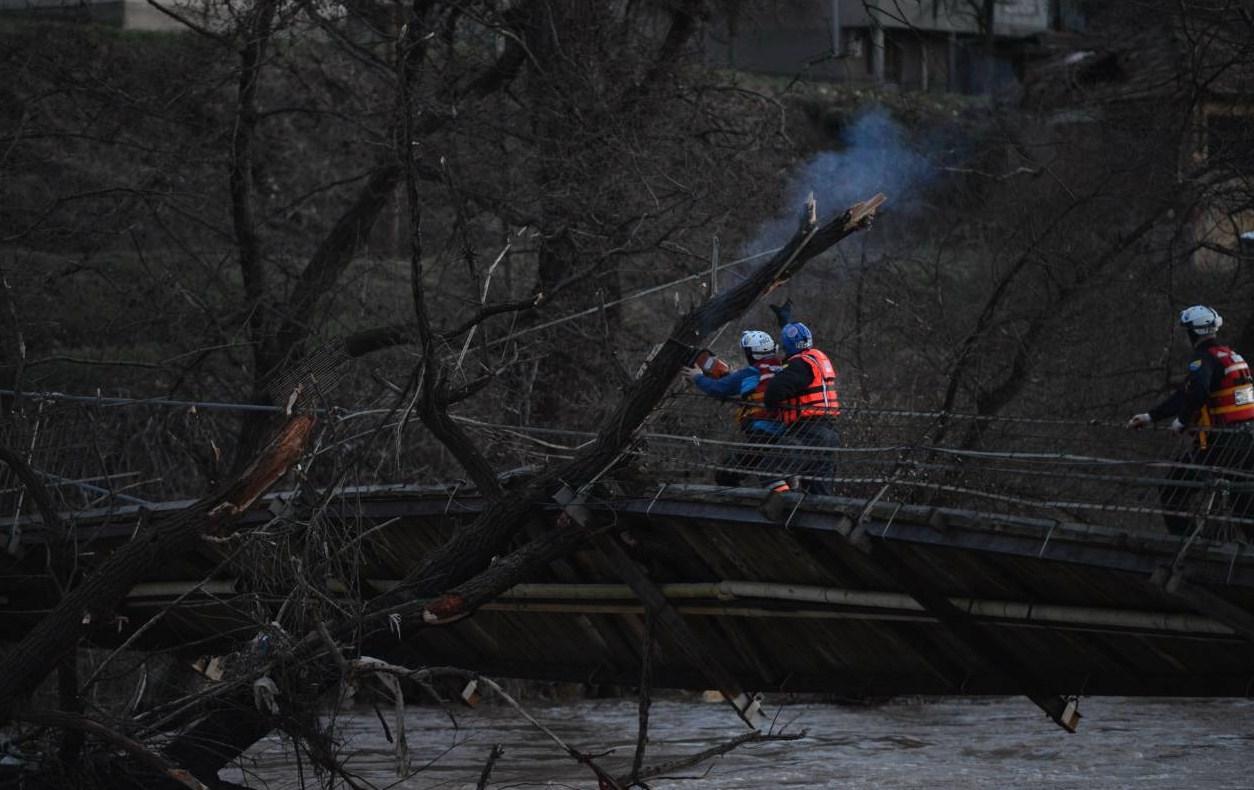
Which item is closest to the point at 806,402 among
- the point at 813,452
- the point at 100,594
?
the point at 813,452

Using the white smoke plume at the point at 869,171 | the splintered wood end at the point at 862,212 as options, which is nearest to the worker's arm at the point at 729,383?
the splintered wood end at the point at 862,212

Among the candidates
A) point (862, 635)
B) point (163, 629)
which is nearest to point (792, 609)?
point (862, 635)

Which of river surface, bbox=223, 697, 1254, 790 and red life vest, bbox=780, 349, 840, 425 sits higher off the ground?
red life vest, bbox=780, 349, 840, 425

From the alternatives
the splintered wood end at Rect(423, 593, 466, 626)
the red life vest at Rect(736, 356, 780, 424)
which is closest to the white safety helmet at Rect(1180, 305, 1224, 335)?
the red life vest at Rect(736, 356, 780, 424)

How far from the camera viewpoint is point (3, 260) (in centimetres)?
2138

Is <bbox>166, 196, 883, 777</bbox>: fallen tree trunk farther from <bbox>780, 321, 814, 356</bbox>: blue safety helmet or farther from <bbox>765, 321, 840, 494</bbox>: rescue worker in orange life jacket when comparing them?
<bbox>780, 321, 814, 356</bbox>: blue safety helmet

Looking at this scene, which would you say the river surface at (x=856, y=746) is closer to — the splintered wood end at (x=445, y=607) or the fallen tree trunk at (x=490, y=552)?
the fallen tree trunk at (x=490, y=552)

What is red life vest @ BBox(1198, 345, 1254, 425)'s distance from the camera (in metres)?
12.8

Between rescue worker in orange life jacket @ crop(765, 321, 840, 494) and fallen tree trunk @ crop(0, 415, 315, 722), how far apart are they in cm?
366

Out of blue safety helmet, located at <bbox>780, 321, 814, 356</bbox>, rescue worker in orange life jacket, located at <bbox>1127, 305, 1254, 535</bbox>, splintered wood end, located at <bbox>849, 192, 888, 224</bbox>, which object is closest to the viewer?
splintered wood end, located at <bbox>849, 192, 888, 224</bbox>

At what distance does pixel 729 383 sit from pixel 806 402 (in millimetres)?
658

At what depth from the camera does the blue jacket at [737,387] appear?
13.5 m

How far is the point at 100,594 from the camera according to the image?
11359 millimetres

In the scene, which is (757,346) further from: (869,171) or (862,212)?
(869,171)
